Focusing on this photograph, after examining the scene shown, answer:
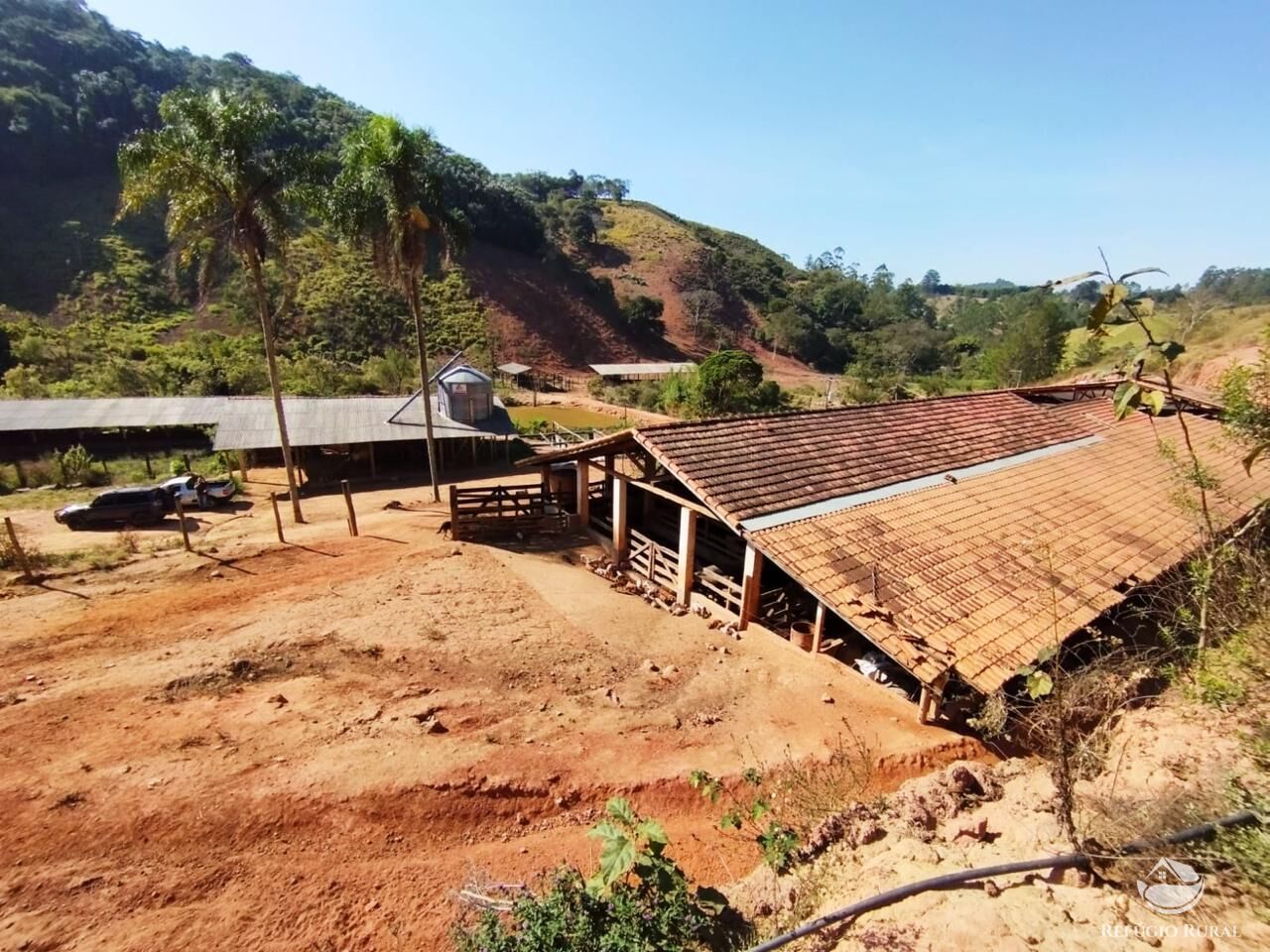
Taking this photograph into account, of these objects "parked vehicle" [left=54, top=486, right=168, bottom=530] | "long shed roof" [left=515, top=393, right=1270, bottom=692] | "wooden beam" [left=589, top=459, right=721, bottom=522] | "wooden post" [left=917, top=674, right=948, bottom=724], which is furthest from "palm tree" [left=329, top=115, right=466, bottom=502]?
"wooden post" [left=917, top=674, right=948, bottom=724]

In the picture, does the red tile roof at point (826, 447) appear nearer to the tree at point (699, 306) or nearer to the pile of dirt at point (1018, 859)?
the pile of dirt at point (1018, 859)

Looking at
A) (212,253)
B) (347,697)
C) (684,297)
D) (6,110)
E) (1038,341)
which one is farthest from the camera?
(684,297)

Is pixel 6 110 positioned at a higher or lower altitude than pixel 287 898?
higher

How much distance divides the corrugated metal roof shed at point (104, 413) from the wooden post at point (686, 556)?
25.9 metres

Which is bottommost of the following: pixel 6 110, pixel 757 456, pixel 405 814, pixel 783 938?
pixel 405 814

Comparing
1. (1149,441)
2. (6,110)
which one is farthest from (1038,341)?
(6,110)

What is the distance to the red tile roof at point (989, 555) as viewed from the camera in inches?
337

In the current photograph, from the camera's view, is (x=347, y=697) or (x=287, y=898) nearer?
(x=287, y=898)

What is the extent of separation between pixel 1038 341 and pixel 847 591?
57.1 meters

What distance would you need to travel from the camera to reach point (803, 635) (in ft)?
35.4

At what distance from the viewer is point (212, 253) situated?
55.2 feet

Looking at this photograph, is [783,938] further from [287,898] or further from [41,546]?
[41,546]

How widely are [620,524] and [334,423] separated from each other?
17.4m

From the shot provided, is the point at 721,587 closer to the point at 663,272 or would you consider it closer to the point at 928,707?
the point at 928,707
